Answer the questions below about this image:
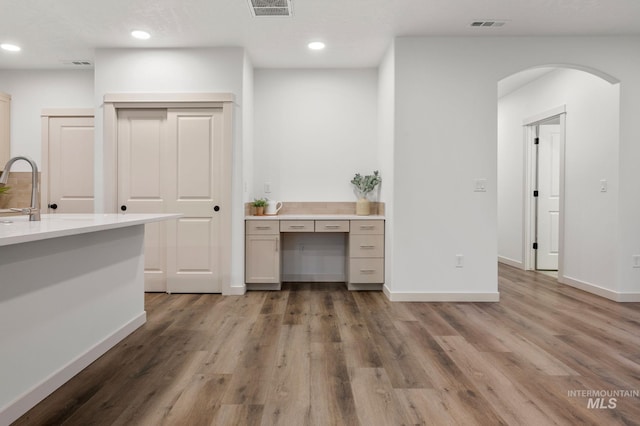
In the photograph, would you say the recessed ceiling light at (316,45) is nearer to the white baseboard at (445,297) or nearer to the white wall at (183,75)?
Result: the white wall at (183,75)

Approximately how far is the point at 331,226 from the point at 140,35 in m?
2.76

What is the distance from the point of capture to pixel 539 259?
5406mm

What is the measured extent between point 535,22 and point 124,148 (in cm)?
434

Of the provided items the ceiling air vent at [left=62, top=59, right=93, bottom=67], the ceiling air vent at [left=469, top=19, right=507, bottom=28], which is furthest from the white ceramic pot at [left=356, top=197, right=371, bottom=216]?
the ceiling air vent at [left=62, top=59, right=93, bottom=67]

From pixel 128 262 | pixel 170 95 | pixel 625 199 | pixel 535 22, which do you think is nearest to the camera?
pixel 128 262

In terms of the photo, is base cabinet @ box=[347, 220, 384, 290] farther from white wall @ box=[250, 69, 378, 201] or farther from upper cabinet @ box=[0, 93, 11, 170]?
upper cabinet @ box=[0, 93, 11, 170]

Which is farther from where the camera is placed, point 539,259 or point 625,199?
point 539,259

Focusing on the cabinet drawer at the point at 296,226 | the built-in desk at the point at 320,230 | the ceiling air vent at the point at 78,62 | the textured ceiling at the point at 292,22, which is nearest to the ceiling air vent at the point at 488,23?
the textured ceiling at the point at 292,22

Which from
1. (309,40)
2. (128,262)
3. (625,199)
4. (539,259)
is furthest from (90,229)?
(539,259)

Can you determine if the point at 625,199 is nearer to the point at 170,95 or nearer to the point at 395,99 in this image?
the point at 395,99

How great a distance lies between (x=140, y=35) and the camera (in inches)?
147

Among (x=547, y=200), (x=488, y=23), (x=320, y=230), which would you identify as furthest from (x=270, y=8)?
(x=547, y=200)

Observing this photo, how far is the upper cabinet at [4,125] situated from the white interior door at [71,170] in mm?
568

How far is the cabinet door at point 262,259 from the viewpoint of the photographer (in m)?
4.21
